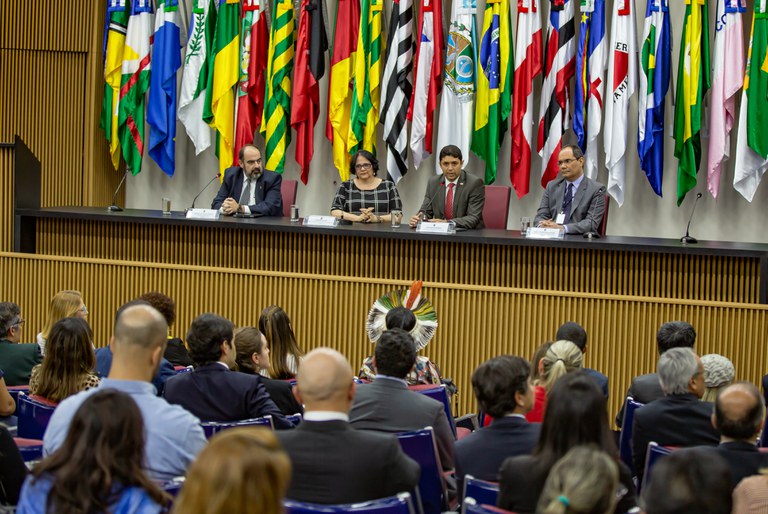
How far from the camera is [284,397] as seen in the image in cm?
386

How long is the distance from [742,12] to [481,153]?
7.49 feet

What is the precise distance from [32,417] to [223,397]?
2.30ft

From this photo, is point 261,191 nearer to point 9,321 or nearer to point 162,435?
point 9,321

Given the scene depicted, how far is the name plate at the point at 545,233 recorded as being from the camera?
6.36m

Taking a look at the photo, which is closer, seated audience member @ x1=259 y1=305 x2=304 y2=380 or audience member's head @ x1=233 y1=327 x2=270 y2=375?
audience member's head @ x1=233 y1=327 x2=270 y2=375

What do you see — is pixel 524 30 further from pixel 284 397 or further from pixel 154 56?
→ pixel 284 397

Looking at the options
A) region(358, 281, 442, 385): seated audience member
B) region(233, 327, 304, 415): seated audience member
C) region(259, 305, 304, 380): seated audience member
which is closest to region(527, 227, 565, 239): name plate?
region(358, 281, 442, 385): seated audience member

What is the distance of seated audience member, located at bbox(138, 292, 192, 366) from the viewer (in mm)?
4625

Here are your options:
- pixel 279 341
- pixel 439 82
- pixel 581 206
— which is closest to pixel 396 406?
pixel 279 341

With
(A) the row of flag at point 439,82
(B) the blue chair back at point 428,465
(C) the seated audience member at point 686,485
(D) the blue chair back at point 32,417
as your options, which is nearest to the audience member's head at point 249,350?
(D) the blue chair back at point 32,417

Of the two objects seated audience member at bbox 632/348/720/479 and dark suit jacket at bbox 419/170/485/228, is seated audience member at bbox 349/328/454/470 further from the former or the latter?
dark suit jacket at bbox 419/170/485/228

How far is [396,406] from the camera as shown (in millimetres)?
3418

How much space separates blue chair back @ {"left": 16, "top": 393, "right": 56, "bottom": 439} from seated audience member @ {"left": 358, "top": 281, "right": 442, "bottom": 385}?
134cm

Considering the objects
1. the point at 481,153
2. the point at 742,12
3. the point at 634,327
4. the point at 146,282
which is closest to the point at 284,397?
the point at 634,327
